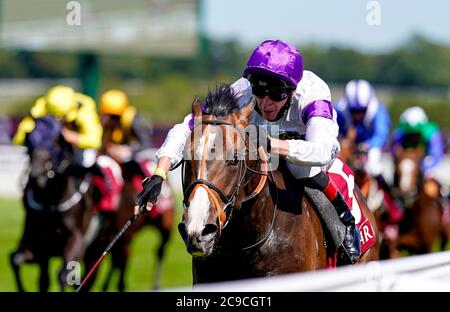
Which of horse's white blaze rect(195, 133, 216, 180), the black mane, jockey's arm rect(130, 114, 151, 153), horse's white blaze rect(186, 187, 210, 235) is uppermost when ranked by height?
the black mane

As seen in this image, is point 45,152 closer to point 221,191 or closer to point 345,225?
point 345,225

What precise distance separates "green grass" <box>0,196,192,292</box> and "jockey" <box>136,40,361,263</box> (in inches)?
183

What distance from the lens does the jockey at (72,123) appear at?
26.0ft

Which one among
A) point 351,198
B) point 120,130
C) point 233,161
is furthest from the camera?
point 120,130

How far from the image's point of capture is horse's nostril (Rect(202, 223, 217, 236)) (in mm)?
3670

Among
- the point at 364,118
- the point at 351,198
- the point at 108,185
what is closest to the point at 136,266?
the point at 108,185

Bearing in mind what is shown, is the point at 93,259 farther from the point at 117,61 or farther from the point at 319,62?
the point at 117,61

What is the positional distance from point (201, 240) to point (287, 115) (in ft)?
3.60

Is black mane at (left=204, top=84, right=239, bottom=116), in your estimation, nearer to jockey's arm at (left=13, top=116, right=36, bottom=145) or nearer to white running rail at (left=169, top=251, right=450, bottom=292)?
white running rail at (left=169, top=251, right=450, bottom=292)

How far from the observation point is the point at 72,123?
805 cm

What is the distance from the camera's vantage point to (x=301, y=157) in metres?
4.11

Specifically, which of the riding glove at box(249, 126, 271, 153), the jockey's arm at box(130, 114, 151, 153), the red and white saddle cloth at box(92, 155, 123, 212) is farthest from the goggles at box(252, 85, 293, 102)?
the jockey's arm at box(130, 114, 151, 153)
